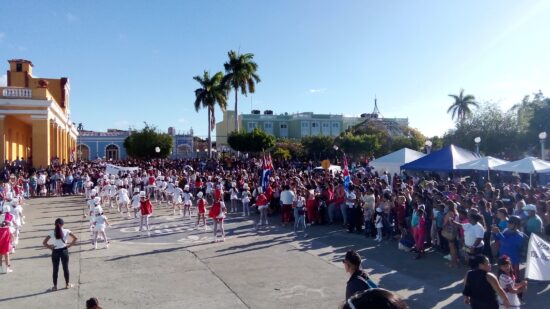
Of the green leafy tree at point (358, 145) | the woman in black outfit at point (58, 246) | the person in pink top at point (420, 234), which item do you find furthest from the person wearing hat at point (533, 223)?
the green leafy tree at point (358, 145)

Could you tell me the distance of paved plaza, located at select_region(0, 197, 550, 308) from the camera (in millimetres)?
8602

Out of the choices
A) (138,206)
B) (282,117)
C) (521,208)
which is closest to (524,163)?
(521,208)

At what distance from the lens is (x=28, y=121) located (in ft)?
121

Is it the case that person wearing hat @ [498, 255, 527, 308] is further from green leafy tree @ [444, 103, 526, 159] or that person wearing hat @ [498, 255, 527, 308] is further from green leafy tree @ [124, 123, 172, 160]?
green leafy tree @ [124, 123, 172, 160]

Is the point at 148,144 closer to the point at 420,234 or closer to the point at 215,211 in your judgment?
the point at 215,211

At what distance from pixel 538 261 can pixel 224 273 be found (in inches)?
247

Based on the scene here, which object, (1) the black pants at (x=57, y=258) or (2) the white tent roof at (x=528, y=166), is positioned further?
(2) the white tent roof at (x=528, y=166)

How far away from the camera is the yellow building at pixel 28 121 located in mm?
31056

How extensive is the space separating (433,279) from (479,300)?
14.0 ft

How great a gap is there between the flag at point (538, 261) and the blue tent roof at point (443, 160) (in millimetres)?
12241

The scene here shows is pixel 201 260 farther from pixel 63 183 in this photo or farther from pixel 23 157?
pixel 23 157

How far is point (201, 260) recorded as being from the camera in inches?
462

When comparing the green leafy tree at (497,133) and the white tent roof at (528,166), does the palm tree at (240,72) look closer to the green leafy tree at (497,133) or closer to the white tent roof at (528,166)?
the green leafy tree at (497,133)

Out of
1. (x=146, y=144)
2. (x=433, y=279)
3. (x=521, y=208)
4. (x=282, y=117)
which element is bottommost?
(x=433, y=279)
